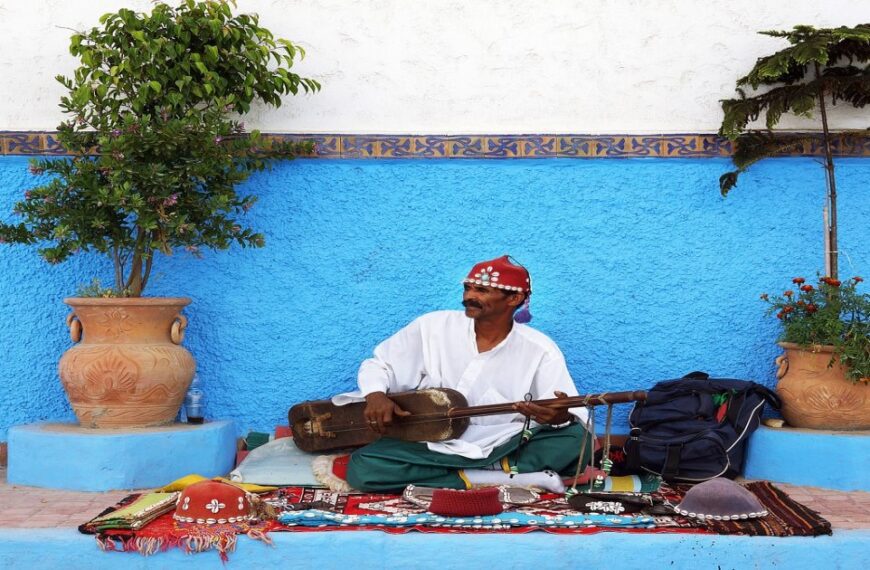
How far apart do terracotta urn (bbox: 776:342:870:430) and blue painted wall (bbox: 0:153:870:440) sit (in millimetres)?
493


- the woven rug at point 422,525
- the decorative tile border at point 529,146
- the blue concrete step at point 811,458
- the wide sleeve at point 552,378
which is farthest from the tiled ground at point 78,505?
the decorative tile border at point 529,146

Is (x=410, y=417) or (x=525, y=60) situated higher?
(x=525, y=60)

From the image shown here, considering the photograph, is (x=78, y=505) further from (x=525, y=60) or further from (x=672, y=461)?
(x=525, y=60)

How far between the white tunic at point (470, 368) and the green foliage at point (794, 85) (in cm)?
155

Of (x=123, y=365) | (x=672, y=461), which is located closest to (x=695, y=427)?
(x=672, y=461)

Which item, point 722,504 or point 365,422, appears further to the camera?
point 365,422

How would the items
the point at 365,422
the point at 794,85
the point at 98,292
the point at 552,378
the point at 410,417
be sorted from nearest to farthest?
→ 1. the point at 410,417
2. the point at 552,378
3. the point at 365,422
4. the point at 98,292
5. the point at 794,85

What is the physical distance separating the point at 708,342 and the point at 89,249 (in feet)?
12.0

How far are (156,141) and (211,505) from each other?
204 centimetres

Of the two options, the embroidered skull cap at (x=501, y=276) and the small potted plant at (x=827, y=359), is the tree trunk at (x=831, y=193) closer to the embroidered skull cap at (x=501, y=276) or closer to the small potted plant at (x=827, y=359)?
the small potted plant at (x=827, y=359)

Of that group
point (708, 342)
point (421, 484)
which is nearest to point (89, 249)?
point (421, 484)

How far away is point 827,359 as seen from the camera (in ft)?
19.5

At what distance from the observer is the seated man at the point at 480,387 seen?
5547mm

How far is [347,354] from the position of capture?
6.58 m
